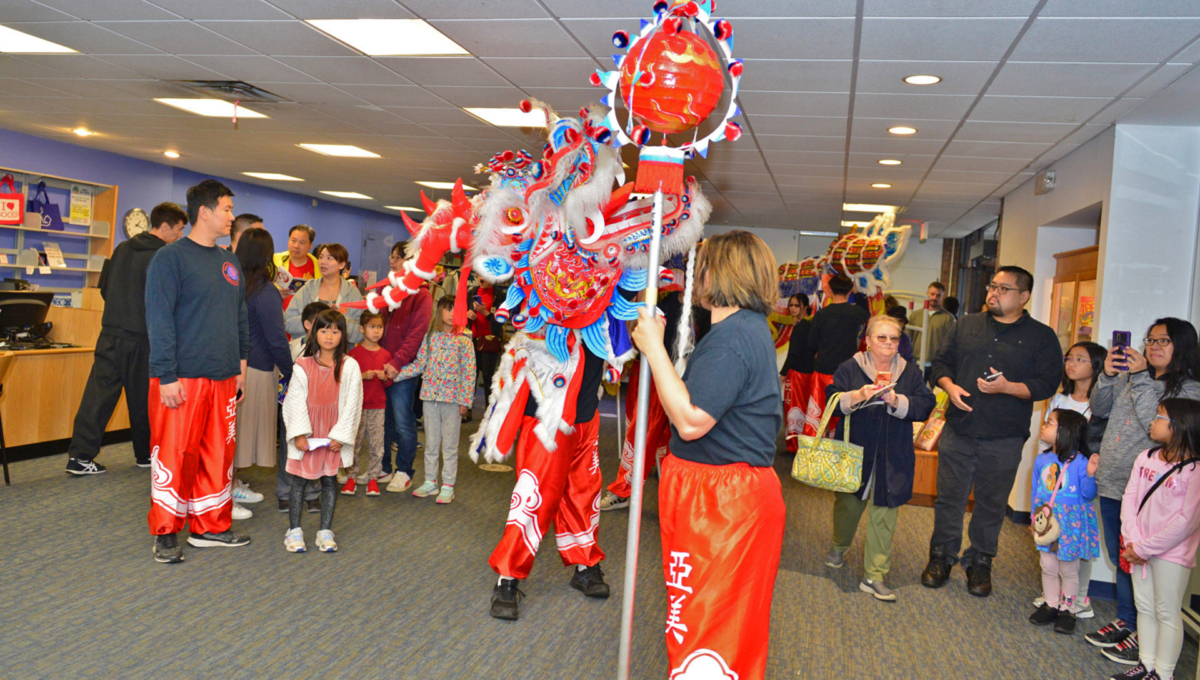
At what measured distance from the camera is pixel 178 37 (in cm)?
445

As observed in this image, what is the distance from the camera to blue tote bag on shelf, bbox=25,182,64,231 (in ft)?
28.0

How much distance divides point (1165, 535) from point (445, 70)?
14.1 feet

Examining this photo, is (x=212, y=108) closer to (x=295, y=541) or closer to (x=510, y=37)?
(x=510, y=37)

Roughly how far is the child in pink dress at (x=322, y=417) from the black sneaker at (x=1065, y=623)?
3237mm

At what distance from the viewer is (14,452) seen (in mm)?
4793

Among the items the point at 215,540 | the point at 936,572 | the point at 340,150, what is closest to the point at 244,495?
the point at 215,540

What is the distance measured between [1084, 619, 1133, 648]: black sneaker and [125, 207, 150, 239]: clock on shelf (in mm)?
8907

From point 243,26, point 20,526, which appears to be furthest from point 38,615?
point 243,26

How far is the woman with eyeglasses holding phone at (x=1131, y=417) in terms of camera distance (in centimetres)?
305

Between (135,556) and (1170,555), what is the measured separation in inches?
162

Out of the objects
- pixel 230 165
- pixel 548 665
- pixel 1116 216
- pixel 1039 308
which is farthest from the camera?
pixel 230 165

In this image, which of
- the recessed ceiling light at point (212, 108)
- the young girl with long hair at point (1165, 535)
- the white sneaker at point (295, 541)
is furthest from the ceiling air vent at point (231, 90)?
the young girl with long hair at point (1165, 535)

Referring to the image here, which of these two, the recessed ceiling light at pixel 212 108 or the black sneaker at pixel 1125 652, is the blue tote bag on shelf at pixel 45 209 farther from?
the black sneaker at pixel 1125 652

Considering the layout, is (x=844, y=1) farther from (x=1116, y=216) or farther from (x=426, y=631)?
(x=426, y=631)
